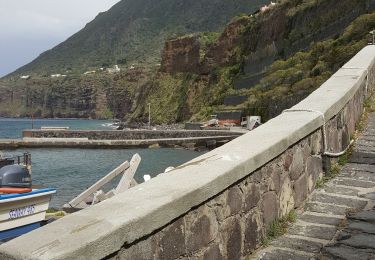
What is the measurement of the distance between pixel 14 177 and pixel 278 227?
8655 mm

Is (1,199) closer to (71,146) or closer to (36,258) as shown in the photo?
(36,258)

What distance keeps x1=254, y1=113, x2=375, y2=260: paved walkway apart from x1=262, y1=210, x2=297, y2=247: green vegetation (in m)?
0.04

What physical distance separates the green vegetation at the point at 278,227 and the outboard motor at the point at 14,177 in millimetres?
8416

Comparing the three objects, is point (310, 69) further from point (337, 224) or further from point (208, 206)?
point (208, 206)

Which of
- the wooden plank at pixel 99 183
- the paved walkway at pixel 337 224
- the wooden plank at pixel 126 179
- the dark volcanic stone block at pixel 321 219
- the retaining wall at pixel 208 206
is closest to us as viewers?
the retaining wall at pixel 208 206

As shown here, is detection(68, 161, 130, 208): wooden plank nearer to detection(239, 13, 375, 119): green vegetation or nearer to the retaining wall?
the retaining wall

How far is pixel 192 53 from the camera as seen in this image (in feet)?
316

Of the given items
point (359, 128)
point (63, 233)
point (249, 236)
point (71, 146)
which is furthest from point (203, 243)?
point (71, 146)

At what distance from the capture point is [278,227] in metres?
4.07

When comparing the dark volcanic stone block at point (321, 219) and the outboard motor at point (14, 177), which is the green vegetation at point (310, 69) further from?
the dark volcanic stone block at point (321, 219)

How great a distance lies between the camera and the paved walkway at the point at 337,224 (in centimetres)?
365

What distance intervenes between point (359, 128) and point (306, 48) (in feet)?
139

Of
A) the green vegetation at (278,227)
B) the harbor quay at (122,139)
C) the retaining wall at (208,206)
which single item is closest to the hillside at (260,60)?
the harbor quay at (122,139)

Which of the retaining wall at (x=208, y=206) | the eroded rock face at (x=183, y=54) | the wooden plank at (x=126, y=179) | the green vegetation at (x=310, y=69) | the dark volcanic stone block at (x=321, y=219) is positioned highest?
the eroded rock face at (x=183, y=54)
